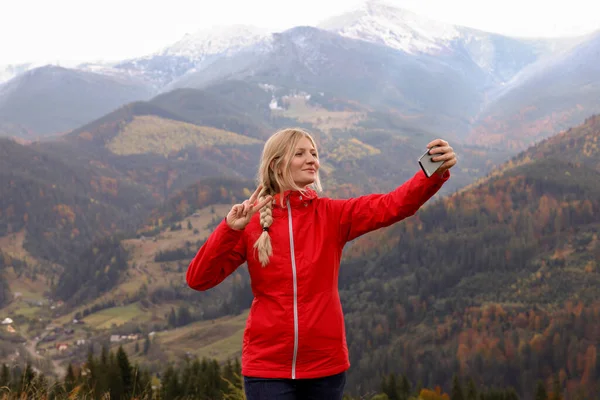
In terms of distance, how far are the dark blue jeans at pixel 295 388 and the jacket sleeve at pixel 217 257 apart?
1.16 m

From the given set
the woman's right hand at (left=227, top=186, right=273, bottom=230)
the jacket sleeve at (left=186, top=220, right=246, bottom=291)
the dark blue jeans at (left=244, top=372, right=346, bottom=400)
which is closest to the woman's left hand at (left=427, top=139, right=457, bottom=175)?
the woman's right hand at (left=227, top=186, right=273, bottom=230)

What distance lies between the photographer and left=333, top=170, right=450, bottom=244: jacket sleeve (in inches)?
283

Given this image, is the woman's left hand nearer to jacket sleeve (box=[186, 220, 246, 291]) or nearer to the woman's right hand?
the woman's right hand

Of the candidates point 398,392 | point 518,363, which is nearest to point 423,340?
point 518,363

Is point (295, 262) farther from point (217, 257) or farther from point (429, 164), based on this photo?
point (429, 164)

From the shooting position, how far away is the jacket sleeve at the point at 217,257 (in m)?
7.36

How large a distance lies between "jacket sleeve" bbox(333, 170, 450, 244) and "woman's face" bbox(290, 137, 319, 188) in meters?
0.40

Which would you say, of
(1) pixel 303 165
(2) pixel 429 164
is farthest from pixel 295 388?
(2) pixel 429 164

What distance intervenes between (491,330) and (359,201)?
176 meters

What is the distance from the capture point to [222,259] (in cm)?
Result: 750

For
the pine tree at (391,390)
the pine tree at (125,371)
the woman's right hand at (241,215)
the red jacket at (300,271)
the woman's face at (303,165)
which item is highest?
the woman's face at (303,165)

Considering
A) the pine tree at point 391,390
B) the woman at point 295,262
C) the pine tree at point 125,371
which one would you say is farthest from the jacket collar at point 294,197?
the pine tree at point 391,390

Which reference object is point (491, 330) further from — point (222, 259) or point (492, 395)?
point (222, 259)

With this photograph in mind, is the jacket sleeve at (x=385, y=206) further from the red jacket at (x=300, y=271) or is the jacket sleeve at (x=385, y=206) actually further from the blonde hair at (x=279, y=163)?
the blonde hair at (x=279, y=163)
